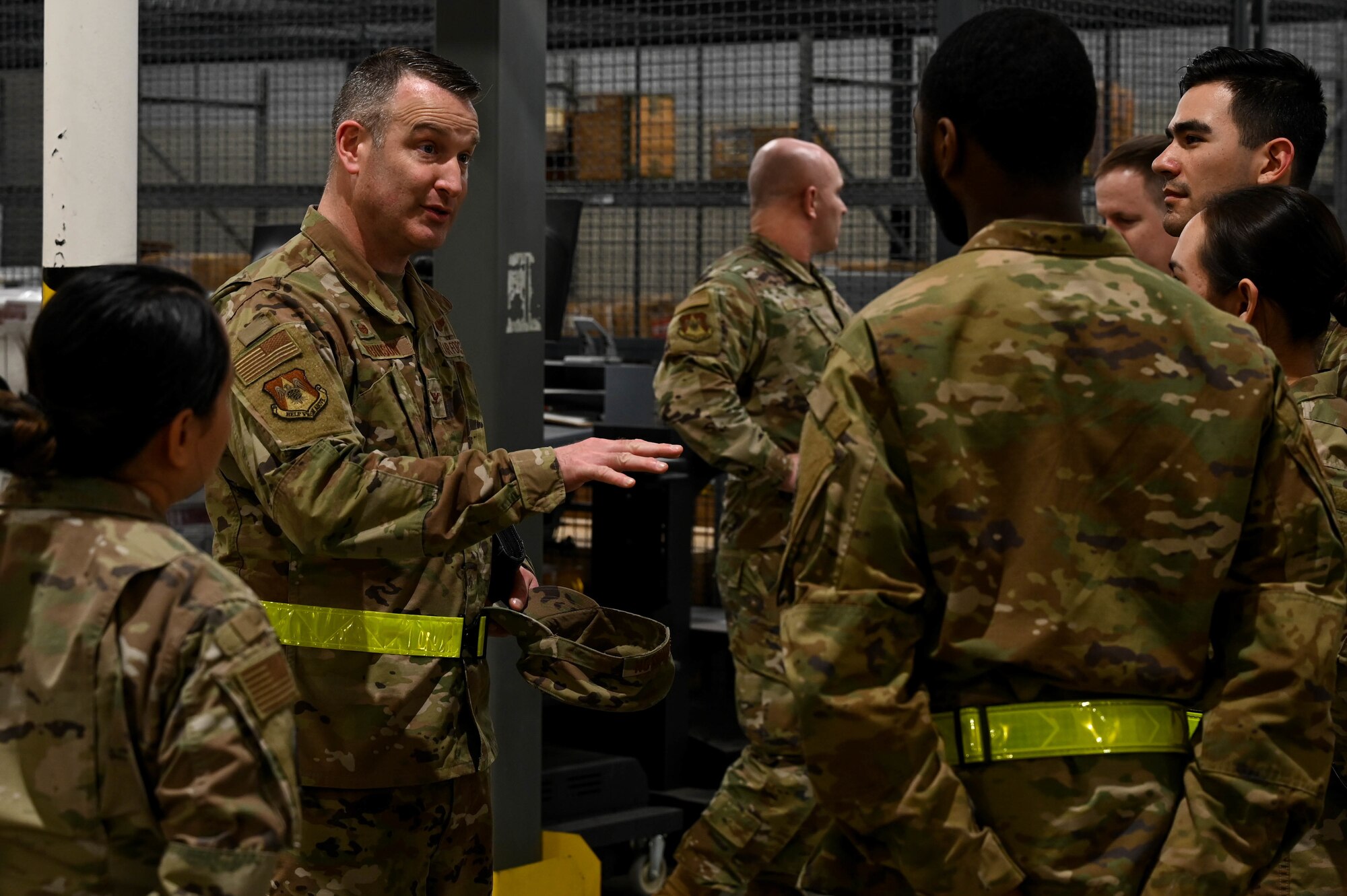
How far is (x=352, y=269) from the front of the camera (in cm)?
247

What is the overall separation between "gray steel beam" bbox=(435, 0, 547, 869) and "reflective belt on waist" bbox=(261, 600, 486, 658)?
1.07 metres

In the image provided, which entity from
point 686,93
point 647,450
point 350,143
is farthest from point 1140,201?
point 686,93

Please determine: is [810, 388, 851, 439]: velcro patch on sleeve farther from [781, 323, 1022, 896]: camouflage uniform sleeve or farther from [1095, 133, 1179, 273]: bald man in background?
[1095, 133, 1179, 273]: bald man in background

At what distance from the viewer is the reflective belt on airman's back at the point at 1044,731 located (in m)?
1.65

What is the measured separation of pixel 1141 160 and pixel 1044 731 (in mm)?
2331

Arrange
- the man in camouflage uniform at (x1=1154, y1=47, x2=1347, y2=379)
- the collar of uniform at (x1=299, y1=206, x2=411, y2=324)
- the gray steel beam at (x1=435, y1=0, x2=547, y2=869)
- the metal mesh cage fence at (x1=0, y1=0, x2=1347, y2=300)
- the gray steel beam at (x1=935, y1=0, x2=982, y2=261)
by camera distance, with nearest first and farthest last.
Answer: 1. the collar of uniform at (x1=299, y1=206, x2=411, y2=324)
2. the man in camouflage uniform at (x1=1154, y1=47, x2=1347, y2=379)
3. the gray steel beam at (x1=435, y1=0, x2=547, y2=869)
4. the gray steel beam at (x1=935, y1=0, x2=982, y2=261)
5. the metal mesh cage fence at (x1=0, y1=0, x2=1347, y2=300)

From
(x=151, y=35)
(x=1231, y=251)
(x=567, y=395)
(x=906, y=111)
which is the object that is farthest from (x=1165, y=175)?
(x=151, y=35)

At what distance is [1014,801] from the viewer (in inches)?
64.9

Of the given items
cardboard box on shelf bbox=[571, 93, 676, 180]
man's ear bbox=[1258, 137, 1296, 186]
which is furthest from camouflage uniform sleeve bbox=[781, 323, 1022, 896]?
cardboard box on shelf bbox=[571, 93, 676, 180]

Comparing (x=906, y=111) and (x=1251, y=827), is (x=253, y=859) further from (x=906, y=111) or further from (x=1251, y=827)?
(x=906, y=111)

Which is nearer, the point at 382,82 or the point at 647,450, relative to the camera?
the point at 647,450

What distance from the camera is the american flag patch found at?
7.39 ft

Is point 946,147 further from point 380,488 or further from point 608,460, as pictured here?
point 380,488

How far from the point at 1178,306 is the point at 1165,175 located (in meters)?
1.40
